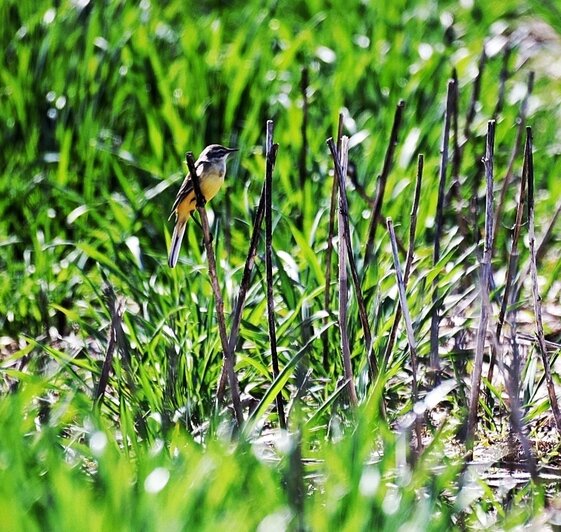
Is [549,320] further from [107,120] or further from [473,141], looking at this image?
[107,120]

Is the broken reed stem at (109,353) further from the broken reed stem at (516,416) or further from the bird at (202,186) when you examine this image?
the broken reed stem at (516,416)

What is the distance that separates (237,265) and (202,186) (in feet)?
2.33

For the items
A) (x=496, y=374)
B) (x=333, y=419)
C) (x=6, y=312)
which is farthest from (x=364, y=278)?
(x=6, y=312)

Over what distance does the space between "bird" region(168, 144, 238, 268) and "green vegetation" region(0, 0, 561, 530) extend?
0.13 meters

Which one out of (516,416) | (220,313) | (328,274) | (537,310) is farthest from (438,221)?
(516,416)

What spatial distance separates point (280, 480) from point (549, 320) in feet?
5.77

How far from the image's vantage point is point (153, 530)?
179 cm

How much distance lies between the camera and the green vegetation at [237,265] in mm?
2053

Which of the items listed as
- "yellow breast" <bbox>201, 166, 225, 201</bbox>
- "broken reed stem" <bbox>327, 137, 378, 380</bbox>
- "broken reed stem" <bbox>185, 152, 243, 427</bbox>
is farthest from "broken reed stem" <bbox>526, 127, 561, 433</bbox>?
"yellow breast" <bbox>201, 166, 225, 201</bbox>

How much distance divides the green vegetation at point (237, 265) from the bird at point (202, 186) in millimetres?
127

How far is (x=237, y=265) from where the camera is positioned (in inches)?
151

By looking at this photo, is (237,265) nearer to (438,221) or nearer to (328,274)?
(328,274)

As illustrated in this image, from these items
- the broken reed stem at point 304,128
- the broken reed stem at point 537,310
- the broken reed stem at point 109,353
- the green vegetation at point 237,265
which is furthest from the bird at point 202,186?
the broken reed stem at point 537,310

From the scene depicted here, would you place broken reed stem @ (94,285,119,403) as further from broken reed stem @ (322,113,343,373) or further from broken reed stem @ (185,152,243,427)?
broken reed stem @ (322,113,343,373)
